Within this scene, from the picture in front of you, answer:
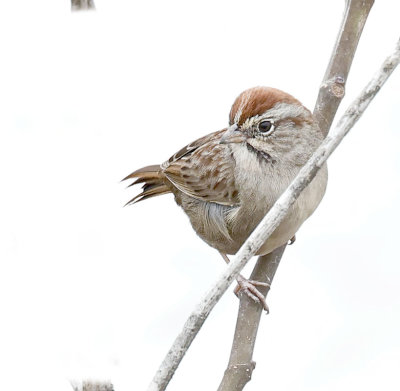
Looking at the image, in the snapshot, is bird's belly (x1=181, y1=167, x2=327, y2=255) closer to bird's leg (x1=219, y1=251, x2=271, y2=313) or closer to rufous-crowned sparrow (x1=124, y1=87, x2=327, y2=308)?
rufous-crowned sparrow (x1=124, y1=87, x2=327, y2=308)

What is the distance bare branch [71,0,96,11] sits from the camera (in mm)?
1491

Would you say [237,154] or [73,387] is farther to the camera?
[237,154]

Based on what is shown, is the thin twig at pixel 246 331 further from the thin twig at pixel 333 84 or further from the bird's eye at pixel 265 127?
the bird's eye at pixel 265 127

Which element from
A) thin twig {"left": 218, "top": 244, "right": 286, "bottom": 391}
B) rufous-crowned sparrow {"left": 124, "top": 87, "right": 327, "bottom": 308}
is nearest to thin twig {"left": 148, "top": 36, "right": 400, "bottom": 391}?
thin twig {"left": 218, "top": 244, "right": 286, "bottom": 391}

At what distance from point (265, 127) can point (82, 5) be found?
3.66 feet

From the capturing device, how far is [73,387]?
1.55 metres

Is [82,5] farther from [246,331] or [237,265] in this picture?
[246,331]

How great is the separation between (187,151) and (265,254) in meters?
0.63

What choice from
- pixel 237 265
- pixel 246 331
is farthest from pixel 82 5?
pixel 246 331

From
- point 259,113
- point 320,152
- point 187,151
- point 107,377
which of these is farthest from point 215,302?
point 187,151

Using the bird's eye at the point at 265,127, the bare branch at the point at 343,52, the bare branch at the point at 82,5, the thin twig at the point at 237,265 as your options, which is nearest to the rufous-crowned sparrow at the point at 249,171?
the bird's eye at the point at 265,127

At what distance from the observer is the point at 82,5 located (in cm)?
150

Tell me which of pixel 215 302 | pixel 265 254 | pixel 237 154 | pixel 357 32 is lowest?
pixel 265 254

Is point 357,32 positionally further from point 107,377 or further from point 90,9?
point 107,377
